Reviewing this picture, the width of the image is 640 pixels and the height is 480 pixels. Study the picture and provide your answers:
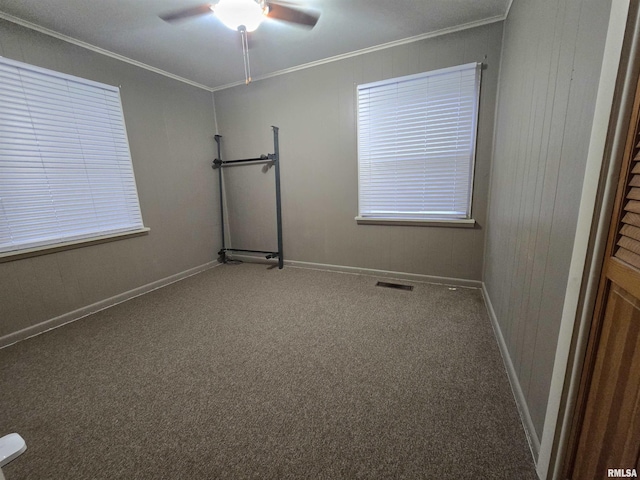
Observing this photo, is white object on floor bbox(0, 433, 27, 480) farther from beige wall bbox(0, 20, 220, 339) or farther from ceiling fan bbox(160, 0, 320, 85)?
beige wall bbox(0, 20, 220, 339)

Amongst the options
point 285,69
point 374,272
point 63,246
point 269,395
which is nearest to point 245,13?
point 285,69

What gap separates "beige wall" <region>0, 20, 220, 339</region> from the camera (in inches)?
82.0

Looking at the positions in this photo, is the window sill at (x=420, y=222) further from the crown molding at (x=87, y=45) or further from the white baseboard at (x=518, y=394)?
the crown molding at (x=87, y=45)

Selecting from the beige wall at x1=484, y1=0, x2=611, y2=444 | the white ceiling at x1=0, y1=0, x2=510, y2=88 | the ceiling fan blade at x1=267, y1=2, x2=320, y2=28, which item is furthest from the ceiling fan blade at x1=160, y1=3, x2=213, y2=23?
the beige wall at x1=484, y1=0, x2=611, y2=444

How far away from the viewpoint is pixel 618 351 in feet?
2.25

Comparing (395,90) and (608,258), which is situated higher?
(395,90)

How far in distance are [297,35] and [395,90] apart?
108 cm

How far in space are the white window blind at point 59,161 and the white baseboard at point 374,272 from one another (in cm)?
162

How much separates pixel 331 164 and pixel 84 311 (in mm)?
2943

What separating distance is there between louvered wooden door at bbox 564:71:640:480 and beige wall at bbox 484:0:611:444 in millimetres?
166

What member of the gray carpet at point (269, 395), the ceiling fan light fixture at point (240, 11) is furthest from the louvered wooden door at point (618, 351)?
the ceiling fan light fixture at point (240, 11)

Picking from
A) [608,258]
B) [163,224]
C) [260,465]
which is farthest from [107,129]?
[608,258]

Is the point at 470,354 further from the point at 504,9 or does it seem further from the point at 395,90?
the point at 504,9

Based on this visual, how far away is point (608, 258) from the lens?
72cm
